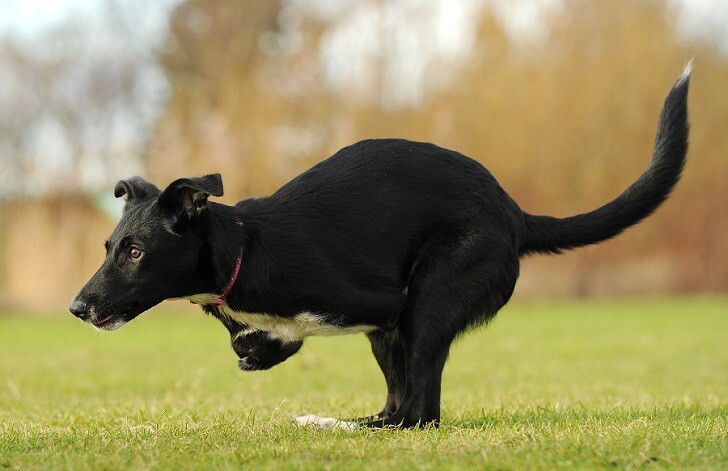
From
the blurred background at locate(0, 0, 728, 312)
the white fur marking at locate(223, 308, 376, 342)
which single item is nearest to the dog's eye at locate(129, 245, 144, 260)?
the white fur marking at locate(223, 308, 376, 342)

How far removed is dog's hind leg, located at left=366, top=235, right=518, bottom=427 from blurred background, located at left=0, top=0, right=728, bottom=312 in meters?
13.7

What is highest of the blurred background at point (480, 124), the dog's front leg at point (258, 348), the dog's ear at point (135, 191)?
the blurred background at point (480, 124)

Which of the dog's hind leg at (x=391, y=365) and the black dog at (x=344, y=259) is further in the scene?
the dog's hind leg at (x=391, y=365)

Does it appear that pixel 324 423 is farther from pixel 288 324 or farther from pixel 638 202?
pixel 638 202

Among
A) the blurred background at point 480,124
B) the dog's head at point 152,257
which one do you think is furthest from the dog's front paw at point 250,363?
the blurred background at point 480,124

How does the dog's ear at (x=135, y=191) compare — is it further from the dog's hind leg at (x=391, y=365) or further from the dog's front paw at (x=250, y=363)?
the dog's hind leg at (x=391, y=365)

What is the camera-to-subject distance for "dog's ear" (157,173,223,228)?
3740 millimetres

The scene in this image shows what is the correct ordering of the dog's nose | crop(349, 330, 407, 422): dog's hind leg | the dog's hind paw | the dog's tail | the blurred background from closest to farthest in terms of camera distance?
the dog's nose < the dog's hind paw < crop(349, 330, 407, 422): dog's hind leg < the dog's tail < the blurred background

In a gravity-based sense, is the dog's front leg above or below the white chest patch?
below

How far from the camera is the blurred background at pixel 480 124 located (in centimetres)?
1883

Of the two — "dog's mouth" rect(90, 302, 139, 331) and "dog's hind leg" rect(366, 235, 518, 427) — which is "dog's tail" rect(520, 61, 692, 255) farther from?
"dog's mouth" rect(90, 302, 139, 331)

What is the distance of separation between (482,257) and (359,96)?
15010 millimetres

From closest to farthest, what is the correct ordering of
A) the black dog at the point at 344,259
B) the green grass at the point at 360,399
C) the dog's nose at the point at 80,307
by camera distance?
the green grass at the point at 360,399
the dog's nose at the point at 80,307
the black dog at the point at 344,259

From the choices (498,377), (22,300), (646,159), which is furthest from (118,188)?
(646,159)
